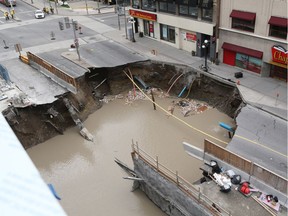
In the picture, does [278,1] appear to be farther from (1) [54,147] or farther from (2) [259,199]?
(1) [54,147]

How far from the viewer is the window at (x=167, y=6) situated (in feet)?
103

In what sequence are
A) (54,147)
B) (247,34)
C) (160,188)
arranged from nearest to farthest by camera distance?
(160,188), (54,147), (247,34)

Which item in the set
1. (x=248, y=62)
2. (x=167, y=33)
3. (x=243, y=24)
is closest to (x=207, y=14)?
(x=243, y=24)

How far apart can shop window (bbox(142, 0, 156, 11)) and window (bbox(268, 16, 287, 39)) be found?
14268 mm

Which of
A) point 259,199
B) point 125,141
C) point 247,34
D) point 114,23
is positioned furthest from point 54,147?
point 114,23

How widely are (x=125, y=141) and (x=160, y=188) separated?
22.5 feet

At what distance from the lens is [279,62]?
23453 mm

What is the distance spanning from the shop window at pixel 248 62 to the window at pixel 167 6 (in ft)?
28.8

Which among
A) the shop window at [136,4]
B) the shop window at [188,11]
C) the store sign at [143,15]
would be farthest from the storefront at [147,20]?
the shop window at [188,11]

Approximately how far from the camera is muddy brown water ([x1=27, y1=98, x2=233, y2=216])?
60.6ft

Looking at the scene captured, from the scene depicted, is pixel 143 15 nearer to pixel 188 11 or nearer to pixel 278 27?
pixel 188 11

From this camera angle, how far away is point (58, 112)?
24594 mm

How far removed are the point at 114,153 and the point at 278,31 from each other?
49.5 feet

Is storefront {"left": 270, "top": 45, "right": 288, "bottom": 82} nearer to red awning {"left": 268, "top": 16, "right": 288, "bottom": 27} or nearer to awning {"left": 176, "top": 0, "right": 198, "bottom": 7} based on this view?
red awning {"left": 268, "top": 16, "right": 288, "bottom": 27}
